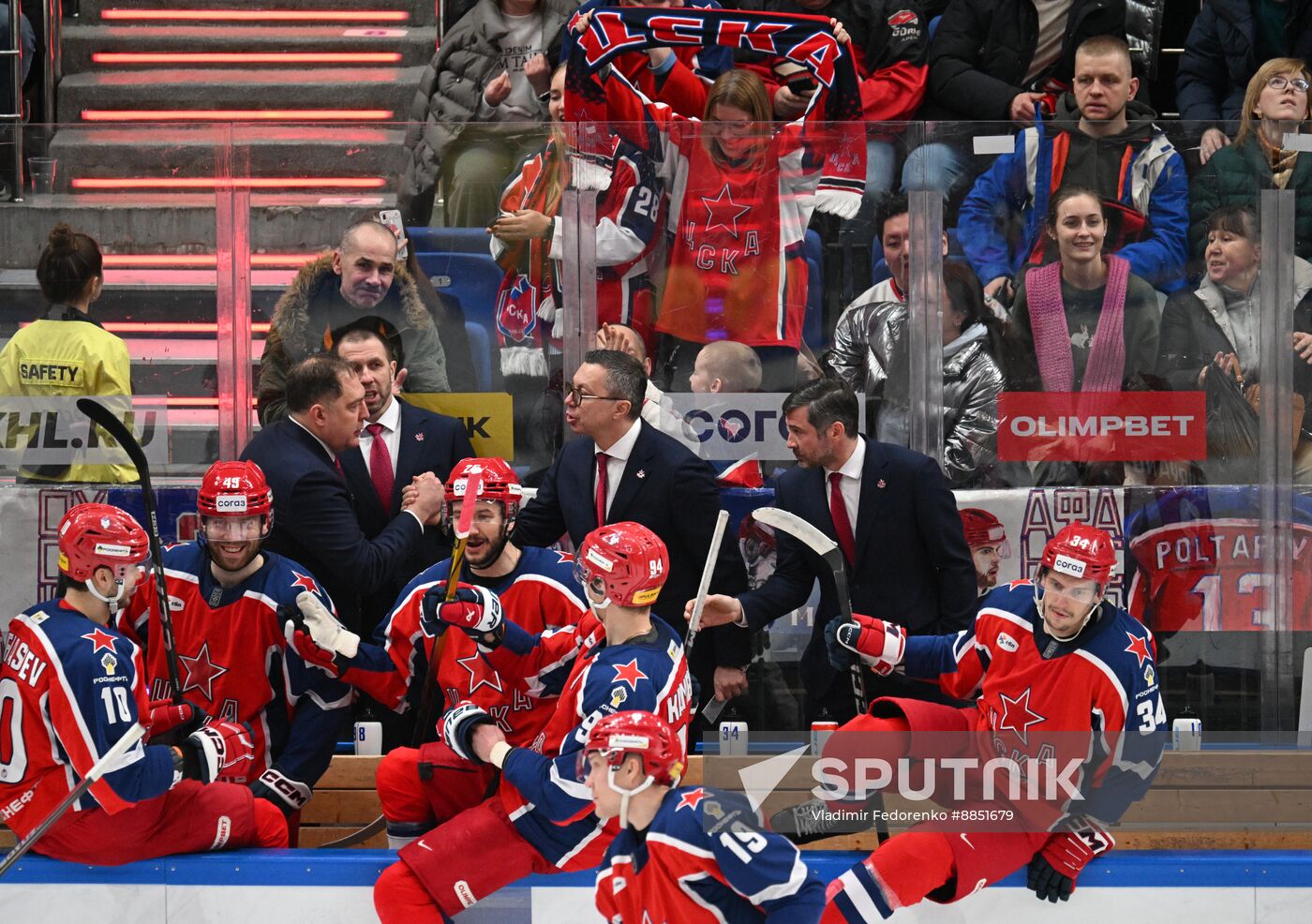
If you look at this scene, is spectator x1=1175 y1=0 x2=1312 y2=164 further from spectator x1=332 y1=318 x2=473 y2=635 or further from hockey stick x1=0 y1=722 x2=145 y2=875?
hockey stick x1=0 y1=722 x2=145 y2=875

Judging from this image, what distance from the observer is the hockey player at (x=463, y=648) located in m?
4.50

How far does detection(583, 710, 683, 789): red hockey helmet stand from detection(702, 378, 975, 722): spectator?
1.60 m

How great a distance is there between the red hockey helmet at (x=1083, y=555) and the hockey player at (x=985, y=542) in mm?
1011

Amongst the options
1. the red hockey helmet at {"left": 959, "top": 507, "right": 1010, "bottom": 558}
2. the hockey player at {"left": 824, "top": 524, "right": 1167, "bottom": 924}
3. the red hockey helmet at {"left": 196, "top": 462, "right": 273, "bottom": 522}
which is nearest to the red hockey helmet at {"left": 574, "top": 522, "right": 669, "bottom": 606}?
the hockey player at {"left": 824, "top": 524, "right": 1167, "bottom": 924}

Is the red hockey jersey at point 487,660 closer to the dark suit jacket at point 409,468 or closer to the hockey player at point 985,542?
the dark suit jacket at point 409,468

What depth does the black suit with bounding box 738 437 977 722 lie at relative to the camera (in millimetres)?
5051

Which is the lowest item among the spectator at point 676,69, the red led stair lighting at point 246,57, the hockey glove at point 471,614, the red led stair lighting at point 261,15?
the hockey glove at point 471,614

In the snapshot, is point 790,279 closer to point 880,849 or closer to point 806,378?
point 806,378

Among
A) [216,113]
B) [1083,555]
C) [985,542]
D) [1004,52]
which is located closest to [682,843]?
[1083,555]

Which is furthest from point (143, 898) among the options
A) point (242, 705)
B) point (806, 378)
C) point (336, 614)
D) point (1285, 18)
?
point (1285, 18)

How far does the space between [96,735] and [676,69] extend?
2.91m

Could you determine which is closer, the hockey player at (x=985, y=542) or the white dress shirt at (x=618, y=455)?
the white dress shirt at (x=618, y=455)

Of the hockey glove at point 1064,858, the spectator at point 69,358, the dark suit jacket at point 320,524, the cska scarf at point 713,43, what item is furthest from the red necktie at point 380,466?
the hockey glove at point 1064,858

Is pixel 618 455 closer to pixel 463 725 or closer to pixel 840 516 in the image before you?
pixel 840 516
